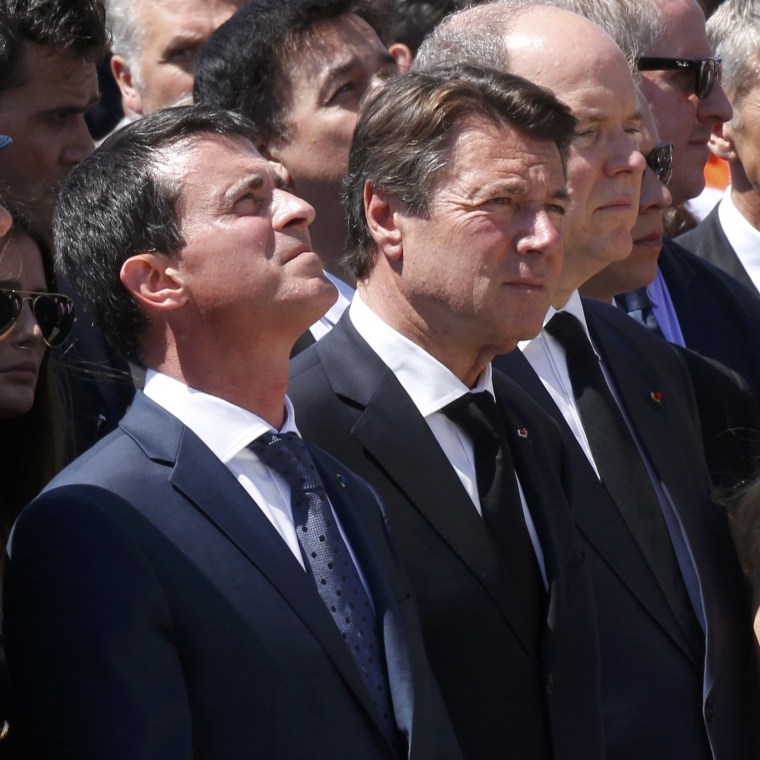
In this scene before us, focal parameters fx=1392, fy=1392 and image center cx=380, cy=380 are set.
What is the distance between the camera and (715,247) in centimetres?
499

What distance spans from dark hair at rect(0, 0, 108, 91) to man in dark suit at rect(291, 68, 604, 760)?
1.23m

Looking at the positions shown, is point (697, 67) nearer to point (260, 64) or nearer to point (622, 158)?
point (622, 158)

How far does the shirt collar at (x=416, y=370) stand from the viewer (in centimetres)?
298

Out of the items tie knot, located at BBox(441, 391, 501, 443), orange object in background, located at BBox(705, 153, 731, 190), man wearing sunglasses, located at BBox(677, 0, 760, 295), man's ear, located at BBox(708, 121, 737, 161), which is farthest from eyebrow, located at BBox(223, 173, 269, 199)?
orange object in background, located at BBox(705, 153, 731, 190)

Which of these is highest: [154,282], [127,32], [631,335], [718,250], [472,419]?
[154,282]

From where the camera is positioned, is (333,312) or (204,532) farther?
(333,312)

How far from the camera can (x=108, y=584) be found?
2.26m

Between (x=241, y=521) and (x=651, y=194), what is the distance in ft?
6.97

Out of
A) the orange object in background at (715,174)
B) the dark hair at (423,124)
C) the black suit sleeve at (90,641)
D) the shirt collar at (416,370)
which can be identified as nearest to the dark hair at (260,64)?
the dark hair at (423,124)

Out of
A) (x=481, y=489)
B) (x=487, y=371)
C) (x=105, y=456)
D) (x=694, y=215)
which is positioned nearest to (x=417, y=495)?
(x=481, y=489)

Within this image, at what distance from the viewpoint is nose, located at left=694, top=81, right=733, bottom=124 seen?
4.66 meters

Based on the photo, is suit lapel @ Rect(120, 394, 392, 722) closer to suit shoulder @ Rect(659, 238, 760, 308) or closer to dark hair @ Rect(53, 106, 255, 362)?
dark hair @ Rect(53, 106, 255, 362)

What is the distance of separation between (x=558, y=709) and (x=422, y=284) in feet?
3.11

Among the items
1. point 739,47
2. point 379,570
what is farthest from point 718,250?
point 379,570
